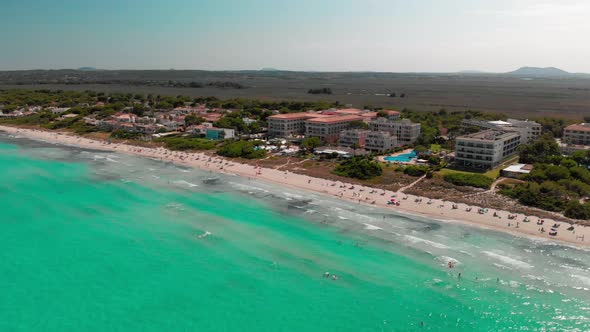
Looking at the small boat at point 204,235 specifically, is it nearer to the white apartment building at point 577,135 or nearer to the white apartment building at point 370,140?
the white apartment building at point 370,140

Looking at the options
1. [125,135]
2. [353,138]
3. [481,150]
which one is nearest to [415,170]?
[481,150]

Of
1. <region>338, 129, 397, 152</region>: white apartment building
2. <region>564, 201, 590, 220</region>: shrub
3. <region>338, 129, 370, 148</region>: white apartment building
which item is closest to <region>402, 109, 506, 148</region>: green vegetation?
<region>338, 129, 397, 152</region>: white apartment building

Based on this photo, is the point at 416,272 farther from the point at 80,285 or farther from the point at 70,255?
the point at 70,255

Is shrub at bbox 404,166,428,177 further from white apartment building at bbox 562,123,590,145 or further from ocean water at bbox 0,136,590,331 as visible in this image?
white apartment building at bbox 562,123,590,145

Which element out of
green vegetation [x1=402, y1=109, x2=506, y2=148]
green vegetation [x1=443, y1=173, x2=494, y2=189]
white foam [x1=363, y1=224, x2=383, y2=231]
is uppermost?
green vegetation [x1=402, y1=109, x2=506, y2=148]

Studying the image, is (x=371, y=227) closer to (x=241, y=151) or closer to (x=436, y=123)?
(x=241, y=151)
